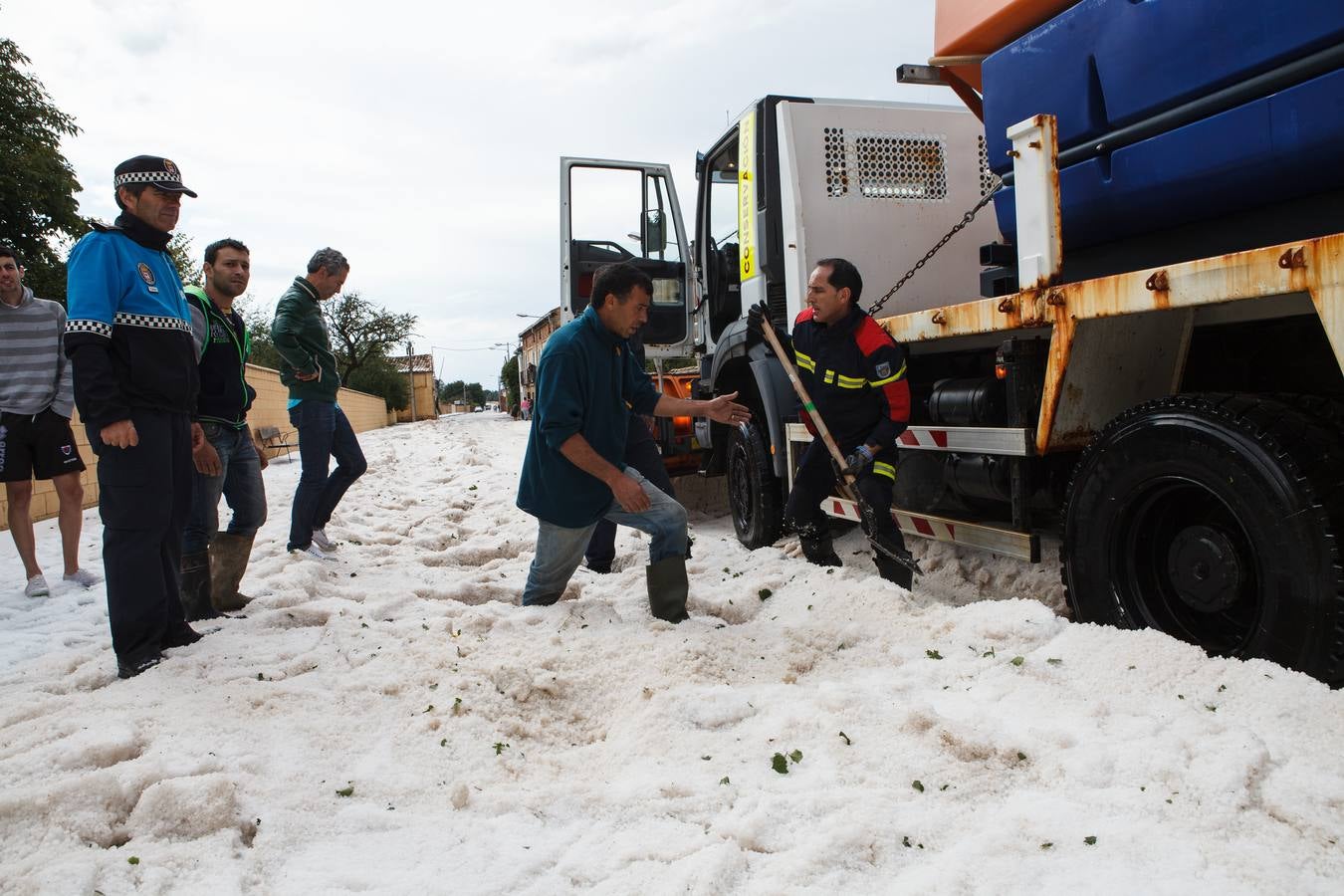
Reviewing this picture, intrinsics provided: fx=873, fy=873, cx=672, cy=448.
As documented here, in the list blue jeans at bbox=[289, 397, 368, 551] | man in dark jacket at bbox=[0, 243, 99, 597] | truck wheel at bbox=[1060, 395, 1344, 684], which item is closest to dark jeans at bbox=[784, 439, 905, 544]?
truck wheel at bbox=[1060, 395, 1344, 684]

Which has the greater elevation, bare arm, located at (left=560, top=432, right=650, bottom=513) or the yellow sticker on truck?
the yellow sticker on truck

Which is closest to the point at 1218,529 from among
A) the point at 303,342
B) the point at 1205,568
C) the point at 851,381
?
the point at 1205,568

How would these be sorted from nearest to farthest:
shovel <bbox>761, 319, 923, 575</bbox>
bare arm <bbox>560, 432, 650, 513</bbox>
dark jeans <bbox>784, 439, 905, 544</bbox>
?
bare arm <bbox>560, 432, 650, 513</bbox> → shovel <bbox>761, 319, 923, 575</bbox> → dark jeans <bbox>784, 439, 905, 544</bbox>

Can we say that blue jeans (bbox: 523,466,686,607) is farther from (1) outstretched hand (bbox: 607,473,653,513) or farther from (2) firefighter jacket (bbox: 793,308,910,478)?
(2) firefighter jacket (bbox: 793,308,910,478)

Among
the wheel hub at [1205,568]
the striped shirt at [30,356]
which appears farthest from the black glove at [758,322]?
the striped shirt at [30,356]

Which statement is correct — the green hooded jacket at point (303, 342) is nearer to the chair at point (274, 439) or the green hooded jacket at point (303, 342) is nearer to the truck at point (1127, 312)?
the truck at point (1127, 312)

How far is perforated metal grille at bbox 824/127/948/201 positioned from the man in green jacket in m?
3.04

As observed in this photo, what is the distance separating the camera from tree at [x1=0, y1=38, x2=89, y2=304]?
686 inches

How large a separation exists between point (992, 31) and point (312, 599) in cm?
399

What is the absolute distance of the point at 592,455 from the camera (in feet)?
11.9

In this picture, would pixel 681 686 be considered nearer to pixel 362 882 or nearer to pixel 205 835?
Result: pixel 362 882

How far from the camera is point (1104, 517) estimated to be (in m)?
2.95

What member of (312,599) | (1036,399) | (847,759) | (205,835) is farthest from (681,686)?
(312,599)

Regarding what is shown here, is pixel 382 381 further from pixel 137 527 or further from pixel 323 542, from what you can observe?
pixel 137 527
